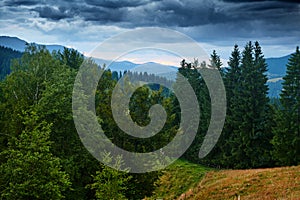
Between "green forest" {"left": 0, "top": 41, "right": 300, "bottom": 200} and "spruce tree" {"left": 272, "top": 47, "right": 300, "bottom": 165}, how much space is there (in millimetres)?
120

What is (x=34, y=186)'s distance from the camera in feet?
72.5

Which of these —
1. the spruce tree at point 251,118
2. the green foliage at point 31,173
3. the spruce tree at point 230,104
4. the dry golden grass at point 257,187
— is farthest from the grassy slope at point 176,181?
the green foliage at point 31,173

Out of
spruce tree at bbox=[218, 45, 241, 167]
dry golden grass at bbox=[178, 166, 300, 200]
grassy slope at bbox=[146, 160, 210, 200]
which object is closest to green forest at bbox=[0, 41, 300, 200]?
spruce tree at bbox=[218, 45, 241, 167]

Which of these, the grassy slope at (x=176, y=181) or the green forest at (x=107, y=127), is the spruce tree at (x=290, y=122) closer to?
the green forest at (x=107, y=127)

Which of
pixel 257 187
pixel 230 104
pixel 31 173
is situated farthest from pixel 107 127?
pixel 230 104

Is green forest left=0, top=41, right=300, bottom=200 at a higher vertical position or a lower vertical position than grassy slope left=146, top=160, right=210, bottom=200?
higher

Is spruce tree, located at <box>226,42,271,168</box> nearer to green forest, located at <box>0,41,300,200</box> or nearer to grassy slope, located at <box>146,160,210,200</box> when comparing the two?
green forest, located at <box>0,41,300,200</box>

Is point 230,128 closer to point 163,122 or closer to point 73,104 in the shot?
point 163,122

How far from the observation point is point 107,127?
32.1 metres

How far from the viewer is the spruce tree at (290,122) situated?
44.2 meters

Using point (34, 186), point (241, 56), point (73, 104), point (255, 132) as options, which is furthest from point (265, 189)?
point (241, 56)

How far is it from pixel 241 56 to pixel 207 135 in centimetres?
1344

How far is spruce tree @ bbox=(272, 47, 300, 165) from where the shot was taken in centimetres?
4419

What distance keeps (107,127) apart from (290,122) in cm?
2551
